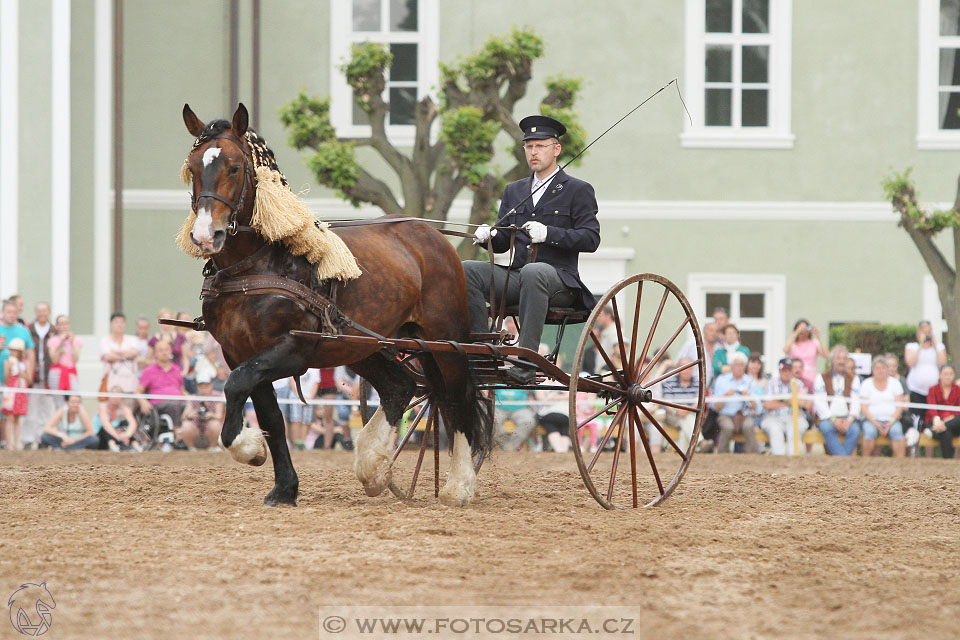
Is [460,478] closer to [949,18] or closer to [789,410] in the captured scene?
[789,410]

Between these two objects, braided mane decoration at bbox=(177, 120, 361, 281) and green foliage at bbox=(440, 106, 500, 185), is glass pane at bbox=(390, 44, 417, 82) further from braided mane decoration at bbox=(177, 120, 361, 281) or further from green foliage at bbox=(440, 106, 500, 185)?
braided mane decoration at bbox=(177, 120, 361, 281)

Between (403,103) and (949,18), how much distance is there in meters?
8.00

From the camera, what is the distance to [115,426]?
518 inches

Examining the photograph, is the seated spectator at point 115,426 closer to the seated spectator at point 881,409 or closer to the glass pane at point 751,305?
the seated spectator at point 881,409

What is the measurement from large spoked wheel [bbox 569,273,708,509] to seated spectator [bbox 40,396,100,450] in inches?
195

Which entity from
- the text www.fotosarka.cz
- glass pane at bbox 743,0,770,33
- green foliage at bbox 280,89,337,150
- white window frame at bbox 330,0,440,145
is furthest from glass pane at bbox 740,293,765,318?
the text www.fotosarka.cz

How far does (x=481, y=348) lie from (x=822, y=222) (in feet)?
41.7

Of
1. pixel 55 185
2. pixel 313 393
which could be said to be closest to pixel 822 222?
pixel 313 393

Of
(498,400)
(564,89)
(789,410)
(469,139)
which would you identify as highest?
(564,89)

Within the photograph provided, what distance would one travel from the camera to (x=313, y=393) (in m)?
14.0

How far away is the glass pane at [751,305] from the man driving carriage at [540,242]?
37.0 ft

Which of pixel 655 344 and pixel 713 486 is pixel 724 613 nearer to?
pixel 713 486

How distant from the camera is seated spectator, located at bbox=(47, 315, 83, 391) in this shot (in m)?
13.1

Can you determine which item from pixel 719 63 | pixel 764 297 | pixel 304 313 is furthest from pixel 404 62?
pixel 304 313
